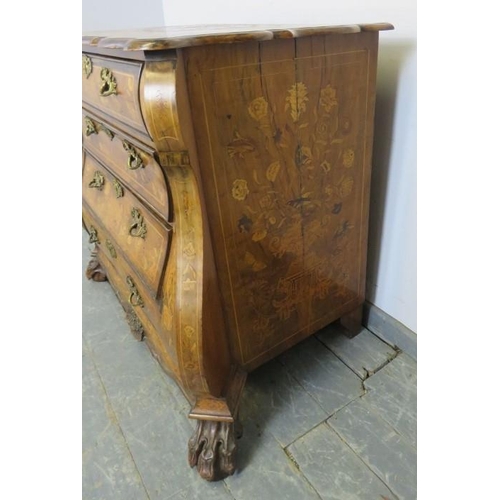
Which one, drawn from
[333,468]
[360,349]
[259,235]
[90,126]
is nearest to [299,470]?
[333,468]

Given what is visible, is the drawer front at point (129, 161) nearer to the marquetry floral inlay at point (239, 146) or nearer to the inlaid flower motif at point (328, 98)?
the marquetry floral inlay at point (239, 146)

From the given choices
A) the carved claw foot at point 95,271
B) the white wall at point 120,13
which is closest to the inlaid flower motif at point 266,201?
the carved claw foot at point 95,271

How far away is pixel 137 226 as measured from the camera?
3.36 feet

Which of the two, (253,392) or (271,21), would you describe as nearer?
(253,392)

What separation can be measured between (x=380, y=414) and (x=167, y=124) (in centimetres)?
95

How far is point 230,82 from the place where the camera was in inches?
30.1

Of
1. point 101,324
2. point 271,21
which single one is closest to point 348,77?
point 271,21

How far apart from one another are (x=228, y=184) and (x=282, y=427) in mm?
703

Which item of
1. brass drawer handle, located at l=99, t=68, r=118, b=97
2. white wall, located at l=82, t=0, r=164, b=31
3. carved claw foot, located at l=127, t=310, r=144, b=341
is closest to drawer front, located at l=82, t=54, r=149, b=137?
brass drawer handle, located at l=99, t=68, r=118, b=97

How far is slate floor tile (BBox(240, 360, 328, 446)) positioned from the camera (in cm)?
113

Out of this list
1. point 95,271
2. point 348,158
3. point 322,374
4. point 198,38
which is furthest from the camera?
point 95,271

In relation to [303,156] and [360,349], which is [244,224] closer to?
[303,156]

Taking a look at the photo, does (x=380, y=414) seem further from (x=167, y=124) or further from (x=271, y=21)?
(x=271, y=21)

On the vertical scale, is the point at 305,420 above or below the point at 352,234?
below
